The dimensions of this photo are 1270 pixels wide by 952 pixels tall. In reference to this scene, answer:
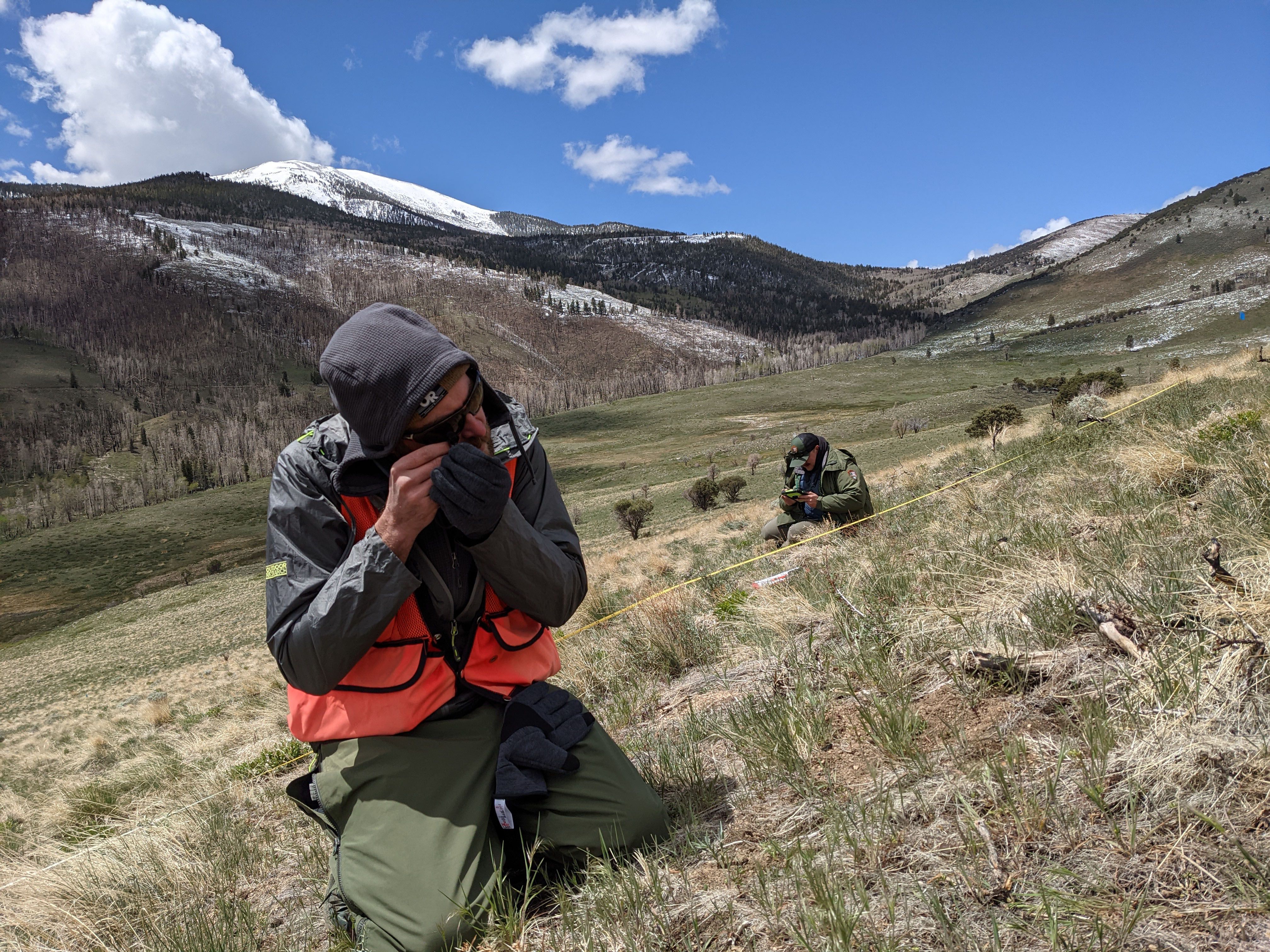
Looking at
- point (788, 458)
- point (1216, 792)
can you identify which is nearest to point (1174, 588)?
point (1216, 792)

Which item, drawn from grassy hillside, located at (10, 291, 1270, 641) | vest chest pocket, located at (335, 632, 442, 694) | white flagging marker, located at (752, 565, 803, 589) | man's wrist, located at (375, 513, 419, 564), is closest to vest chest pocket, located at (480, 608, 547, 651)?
vest chest pocket, located at (335, 632, 442, 694)

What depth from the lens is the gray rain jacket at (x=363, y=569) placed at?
2.23 m

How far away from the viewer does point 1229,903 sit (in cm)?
131

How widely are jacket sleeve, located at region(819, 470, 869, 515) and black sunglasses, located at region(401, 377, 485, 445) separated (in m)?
7.18

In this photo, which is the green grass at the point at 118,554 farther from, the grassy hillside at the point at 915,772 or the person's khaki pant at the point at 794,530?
the grassy hillside at the point at 915,772

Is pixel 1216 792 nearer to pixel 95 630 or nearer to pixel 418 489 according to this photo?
pixel 418 489

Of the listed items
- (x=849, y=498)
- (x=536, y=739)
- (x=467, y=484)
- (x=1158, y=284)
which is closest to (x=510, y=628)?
(x=536, y=739)

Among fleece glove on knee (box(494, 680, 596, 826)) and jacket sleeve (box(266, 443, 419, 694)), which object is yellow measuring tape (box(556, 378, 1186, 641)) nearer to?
fleece glove on knee (box(494, 680, 596, 826))

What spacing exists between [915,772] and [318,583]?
2108 millimetres

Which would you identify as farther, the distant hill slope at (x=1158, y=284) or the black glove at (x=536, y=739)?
the distant hill slope at (x=1158, y=284)

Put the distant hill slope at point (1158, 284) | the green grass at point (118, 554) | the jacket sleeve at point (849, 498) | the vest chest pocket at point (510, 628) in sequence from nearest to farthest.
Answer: the vest chest pocket at point (510, 628) < the jacket sleeve at point (849, 498) < the green grass at point (118, 554) < the distant hill slope at point (1158, 284)

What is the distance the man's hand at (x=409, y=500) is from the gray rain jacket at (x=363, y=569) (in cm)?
4

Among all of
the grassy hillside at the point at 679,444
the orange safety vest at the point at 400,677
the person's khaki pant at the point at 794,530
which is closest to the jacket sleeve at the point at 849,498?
the person's khaki pant at the point at 794,530

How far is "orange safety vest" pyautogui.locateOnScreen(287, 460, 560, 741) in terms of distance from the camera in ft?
7.93
